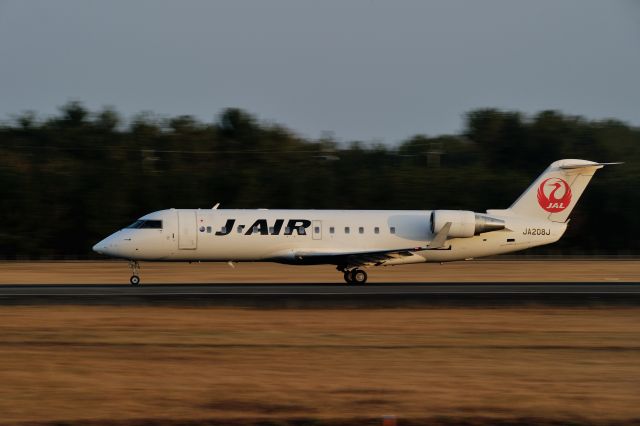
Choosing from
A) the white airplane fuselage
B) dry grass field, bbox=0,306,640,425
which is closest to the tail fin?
the white airplane fuselage

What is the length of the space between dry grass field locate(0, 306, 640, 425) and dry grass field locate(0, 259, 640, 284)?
46.7 ft

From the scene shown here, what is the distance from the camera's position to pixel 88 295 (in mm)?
27531

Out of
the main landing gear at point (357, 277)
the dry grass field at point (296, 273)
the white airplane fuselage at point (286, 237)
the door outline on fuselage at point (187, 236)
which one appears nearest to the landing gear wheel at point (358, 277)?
the main landing gear at point (357, 277)

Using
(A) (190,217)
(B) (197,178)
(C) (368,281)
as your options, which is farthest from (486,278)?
(B) (197,178)

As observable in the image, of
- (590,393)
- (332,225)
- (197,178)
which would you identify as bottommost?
(590,393)

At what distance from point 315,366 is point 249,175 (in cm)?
5256

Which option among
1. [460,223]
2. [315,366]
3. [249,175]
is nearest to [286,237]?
[460,223]

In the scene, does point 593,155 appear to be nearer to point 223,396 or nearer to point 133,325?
point 133,325

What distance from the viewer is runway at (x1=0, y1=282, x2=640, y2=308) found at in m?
25.9

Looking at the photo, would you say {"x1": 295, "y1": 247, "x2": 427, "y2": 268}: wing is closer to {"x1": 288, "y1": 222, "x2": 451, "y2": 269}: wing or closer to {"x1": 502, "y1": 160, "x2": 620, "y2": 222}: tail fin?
{"x1": 288, "y1": 222, "x2": 451, "y2": 269}: wing

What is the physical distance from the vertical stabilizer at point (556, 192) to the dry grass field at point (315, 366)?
1294 cm

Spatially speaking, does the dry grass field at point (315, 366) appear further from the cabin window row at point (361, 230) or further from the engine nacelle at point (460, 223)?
the cabin window row at point (361, 230)

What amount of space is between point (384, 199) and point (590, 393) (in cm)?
5496

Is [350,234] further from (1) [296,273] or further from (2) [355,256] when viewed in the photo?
(1) [296,273]
